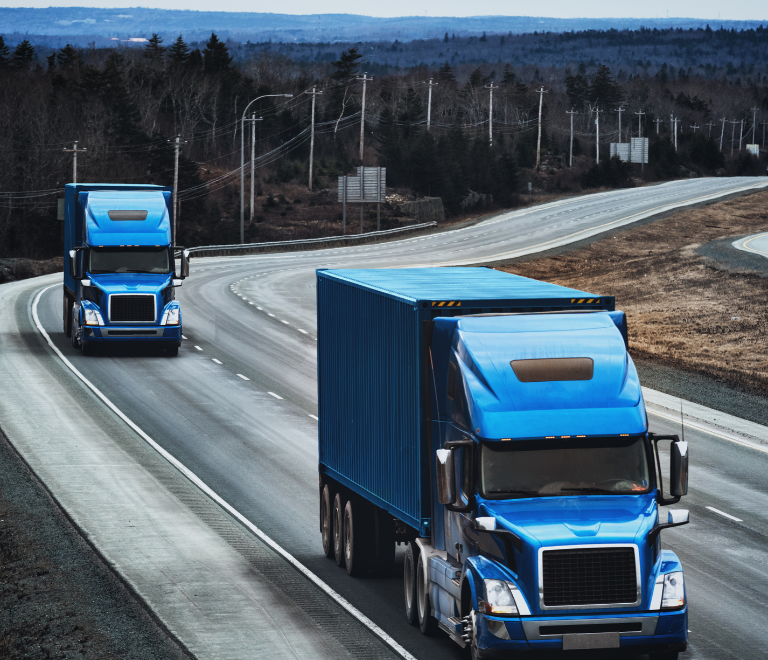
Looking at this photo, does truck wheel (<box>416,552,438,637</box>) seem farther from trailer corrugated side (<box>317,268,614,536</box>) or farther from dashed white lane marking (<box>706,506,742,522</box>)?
dashed white lane marking (<box>706,506,742,522</box>)

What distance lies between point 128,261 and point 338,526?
20.8m

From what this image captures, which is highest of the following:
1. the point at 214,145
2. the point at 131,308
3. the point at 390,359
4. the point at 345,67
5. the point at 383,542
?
the point at 345,67

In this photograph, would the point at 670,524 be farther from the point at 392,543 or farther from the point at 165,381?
the point at 165,381

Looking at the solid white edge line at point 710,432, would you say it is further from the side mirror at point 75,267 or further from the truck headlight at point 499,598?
the side mirror at point 75,267

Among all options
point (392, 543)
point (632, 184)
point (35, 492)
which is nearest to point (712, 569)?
point (392, 543)

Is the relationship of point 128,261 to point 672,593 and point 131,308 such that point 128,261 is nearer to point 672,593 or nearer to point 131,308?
point 131,308

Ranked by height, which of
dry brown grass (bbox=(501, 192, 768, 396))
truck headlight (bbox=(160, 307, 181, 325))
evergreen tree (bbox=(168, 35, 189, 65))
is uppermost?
evergreen tree (bbox=(168, 35, 189, 65))

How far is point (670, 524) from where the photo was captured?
10344 mm

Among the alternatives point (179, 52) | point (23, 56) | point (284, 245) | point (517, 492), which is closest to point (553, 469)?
point (517, 492)

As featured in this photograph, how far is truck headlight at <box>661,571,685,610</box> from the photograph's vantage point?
9.97m

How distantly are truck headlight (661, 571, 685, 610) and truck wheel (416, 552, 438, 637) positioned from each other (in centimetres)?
260

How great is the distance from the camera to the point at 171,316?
3462 cm

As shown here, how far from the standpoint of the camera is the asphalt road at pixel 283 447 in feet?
44.4

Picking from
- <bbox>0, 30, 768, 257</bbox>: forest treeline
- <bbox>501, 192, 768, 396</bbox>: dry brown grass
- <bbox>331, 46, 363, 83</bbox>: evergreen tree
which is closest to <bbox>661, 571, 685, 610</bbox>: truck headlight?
<bbox>501, 192, 768, 396</bbox>: dry brown grass
